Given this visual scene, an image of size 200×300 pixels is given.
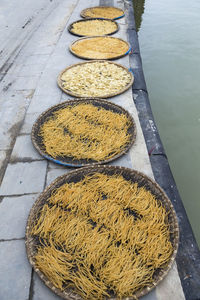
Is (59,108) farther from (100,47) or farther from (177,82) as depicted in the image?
(177,82)

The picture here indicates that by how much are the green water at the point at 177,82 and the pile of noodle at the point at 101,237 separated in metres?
1.33

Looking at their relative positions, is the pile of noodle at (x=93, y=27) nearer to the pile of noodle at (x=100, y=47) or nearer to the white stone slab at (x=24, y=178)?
the pile of noodle at (x=100, y=47)

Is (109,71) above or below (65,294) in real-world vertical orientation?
above

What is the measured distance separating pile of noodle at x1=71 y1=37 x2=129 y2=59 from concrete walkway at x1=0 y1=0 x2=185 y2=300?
10.3 inches

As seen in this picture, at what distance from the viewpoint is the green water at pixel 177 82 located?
3.95 metres

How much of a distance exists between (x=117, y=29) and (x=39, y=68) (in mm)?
3015

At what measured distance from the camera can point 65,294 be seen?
1.86m

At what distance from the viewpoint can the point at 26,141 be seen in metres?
3.46

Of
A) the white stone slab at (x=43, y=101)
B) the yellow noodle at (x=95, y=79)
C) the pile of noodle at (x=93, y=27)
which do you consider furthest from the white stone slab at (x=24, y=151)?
the pile of noodle at (x=93, y=27)

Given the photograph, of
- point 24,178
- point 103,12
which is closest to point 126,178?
point 24,178

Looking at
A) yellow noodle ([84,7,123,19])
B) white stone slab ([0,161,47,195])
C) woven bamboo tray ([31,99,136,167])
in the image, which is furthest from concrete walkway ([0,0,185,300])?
yellow noodle ([84,7,123,19])

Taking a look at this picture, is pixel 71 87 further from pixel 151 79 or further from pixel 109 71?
pixel 151 79

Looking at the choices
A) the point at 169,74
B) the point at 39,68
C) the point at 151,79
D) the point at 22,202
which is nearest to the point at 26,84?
the point at 39,68

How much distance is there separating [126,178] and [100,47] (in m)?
4.35
